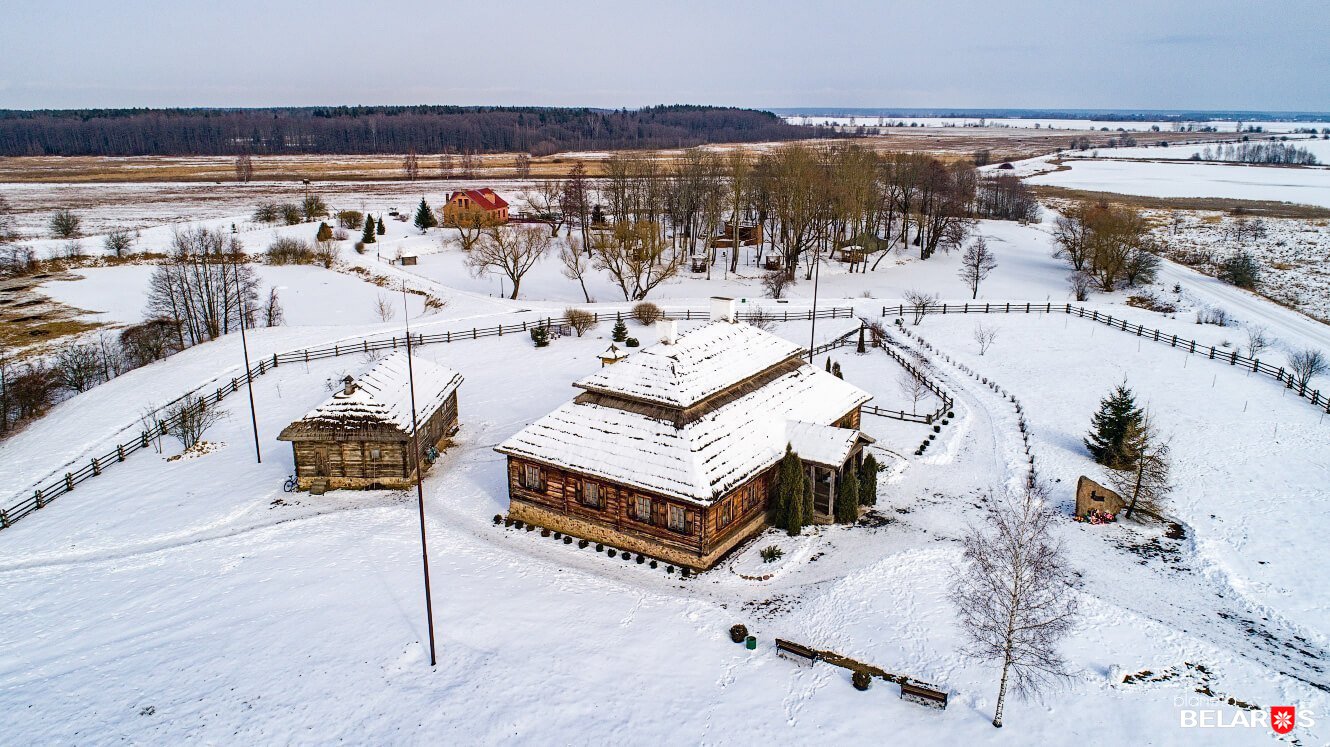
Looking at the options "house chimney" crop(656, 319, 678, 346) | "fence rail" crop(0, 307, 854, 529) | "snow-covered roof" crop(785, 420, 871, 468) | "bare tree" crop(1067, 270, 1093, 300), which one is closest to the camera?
"snow-covered roof" crop(785, 420, 871, 468)

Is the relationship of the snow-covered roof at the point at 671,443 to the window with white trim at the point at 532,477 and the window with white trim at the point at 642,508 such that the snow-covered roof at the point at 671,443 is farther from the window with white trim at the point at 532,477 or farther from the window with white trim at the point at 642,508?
the window with white trim at the point at 642,508

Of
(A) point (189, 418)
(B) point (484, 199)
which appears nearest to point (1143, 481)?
(A) point (189, 418)

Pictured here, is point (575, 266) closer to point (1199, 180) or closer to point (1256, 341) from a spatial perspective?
point (1256, 341)

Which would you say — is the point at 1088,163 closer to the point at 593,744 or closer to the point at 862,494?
the point at 862,494

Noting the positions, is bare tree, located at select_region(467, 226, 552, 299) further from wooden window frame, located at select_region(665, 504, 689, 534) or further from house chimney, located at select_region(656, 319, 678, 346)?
wooden window frame, located at select_region(665, 504, 689, 534)

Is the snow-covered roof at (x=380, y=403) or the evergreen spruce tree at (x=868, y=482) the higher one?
the snow-covered roof at (x=380, y=403)

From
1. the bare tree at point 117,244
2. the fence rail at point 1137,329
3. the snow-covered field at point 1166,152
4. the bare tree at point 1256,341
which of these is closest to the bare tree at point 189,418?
the fence rail at point 1137,329

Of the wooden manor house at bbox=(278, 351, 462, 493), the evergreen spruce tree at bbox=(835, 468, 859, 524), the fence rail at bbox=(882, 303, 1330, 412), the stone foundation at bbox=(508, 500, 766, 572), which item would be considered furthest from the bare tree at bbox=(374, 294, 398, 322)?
the evergreen spruce tree at bbox=(835, 468, 859, 524)
